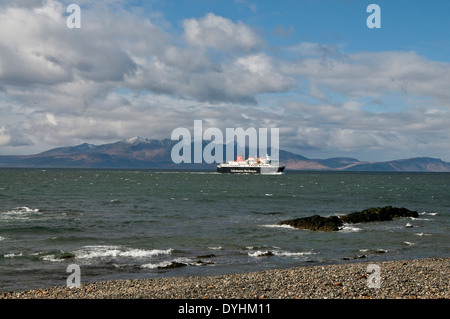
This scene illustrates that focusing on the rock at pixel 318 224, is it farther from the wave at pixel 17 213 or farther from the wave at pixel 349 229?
the wave at pixel 17 213

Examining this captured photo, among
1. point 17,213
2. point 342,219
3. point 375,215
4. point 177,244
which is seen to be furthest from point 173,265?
point 17,213

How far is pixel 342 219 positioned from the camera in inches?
1613

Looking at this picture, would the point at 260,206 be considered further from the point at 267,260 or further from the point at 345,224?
the point at 267,260

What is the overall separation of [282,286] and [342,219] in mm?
26394

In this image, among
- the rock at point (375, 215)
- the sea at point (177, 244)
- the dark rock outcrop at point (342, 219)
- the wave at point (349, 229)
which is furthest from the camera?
the rock at point (375, 215)

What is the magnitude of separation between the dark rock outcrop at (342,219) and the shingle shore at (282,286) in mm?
15784

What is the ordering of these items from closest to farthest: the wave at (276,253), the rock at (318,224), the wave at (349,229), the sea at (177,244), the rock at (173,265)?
1. the sea at (177,244)
2. the rock at (173,265)
3. the wave at (276,253)
4. the wave at (349,229)
5. the rock at (318,224)

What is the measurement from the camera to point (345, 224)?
128 feet

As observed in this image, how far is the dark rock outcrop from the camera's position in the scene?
35750 millimetres

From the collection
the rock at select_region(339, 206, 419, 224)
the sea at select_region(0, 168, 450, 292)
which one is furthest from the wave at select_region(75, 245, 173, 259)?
the rock at select_region(339, 206, 419, 224)

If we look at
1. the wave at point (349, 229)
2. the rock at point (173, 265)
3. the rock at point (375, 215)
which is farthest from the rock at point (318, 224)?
the rock at point (173, 265)

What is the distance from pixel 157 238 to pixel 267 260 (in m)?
10.2

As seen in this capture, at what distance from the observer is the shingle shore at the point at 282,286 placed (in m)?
14.9

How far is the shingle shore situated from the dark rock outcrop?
15784 mm
